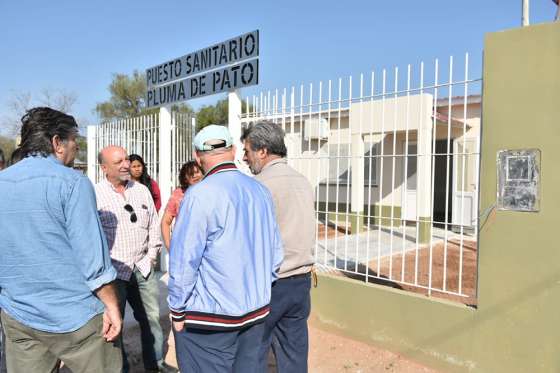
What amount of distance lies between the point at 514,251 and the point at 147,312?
9.33 feet

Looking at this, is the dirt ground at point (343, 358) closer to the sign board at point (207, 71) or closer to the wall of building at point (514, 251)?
the wall of building at point (514, 251)

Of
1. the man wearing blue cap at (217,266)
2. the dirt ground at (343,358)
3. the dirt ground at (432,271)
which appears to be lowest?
the dirt ground at (343,358)

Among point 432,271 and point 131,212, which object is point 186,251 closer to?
point 131,212

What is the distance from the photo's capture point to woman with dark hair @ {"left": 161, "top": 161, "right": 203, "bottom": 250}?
3.91m

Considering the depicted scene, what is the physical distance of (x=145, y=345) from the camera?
3406 millimetres

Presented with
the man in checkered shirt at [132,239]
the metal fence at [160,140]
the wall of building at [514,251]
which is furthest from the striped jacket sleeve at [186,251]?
the metal fence at [160,140]

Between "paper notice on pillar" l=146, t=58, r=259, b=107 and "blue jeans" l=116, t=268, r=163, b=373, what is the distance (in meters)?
2.36

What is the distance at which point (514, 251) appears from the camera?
3000 millimetres

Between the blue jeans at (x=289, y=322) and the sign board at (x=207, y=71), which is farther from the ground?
the sign board at (x=207, y=71)

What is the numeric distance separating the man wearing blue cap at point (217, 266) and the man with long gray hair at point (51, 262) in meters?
0.36

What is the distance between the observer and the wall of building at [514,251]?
2838 millimetres

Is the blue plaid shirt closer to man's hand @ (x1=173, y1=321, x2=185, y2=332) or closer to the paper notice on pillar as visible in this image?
man's hand @ (x1=173, y1=321, x2=185, y2=332)

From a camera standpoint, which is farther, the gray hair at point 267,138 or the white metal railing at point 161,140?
the white metal railing at point 161,140

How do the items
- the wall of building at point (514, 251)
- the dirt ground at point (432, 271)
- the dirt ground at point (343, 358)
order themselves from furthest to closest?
1. the dirt ground at point (432, 271)
2. the dirt ground at point (343, 358)
3. the wall of building at point (514, 251)
